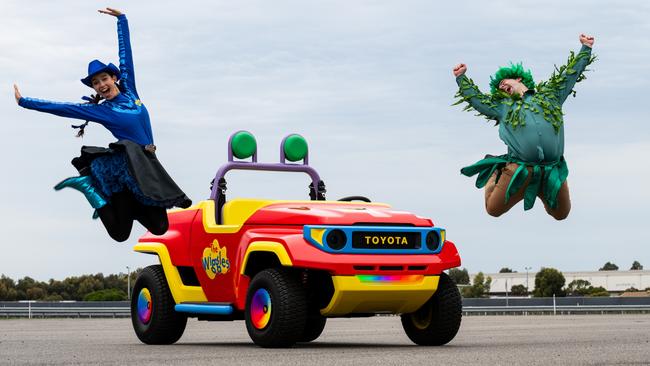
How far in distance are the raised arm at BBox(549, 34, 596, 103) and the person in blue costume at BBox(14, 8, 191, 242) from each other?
3856 millimetres

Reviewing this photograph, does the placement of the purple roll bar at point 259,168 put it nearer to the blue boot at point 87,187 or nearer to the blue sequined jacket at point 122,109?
the blue sequined jacket at point 122,109

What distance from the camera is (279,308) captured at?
10297mm

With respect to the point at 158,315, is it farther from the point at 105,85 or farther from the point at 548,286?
the point at 548,286

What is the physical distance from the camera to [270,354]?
9469 millimetres

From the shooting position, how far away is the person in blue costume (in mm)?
8914

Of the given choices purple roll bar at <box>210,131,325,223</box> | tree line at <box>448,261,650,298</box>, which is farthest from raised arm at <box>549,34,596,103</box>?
tree line at <box>448,261,650,298</box>

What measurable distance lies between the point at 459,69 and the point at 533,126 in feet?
3.10

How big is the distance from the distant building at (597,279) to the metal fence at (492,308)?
50.2 metres

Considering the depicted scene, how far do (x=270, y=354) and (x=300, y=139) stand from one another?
11.5ft

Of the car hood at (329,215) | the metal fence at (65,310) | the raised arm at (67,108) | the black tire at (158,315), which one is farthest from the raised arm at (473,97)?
the metal fence at (65,310)

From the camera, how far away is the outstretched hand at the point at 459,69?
1054cm

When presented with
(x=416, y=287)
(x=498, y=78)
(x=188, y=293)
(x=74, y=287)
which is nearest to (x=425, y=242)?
(x=416, y=287)

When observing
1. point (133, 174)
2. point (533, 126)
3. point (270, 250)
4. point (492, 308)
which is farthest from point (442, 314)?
point (492, 308)

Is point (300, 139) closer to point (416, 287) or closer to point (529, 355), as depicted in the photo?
point (416, 287)
